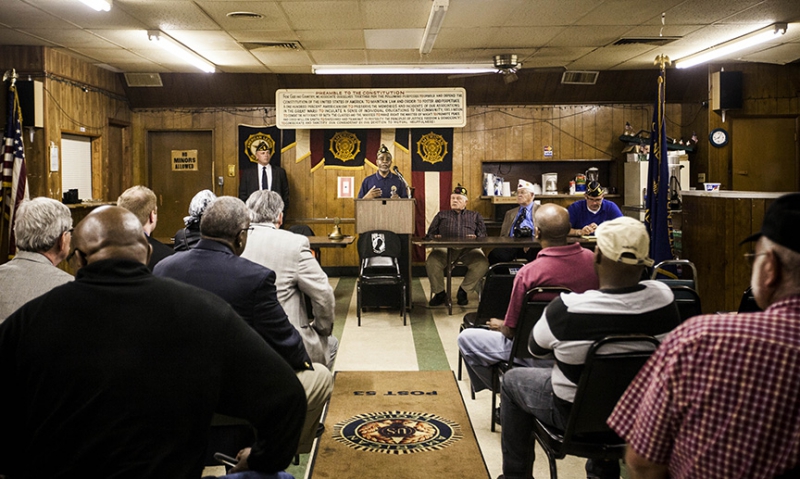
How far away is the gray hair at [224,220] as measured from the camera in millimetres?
2729

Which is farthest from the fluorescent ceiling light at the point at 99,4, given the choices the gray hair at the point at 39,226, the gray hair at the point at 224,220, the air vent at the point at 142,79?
the air vent at the point at 142,79

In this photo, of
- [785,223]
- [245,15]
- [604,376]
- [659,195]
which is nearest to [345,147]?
[245,15]

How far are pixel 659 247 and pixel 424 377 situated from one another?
294 cm

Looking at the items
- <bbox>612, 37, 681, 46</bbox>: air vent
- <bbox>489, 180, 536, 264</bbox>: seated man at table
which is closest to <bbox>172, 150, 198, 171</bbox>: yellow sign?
<bbox>489, 180, 536, 264</bbox>: seated man at table

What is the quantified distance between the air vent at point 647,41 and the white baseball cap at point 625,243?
18.6ft

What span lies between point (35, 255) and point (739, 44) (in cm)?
721

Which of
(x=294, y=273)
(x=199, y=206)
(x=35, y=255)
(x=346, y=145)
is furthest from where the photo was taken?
(x=346, y=145)

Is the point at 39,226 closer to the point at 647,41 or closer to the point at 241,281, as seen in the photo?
the point at 241,281

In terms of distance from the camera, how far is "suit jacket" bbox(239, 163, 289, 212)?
9.69 metres

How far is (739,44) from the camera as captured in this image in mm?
7461

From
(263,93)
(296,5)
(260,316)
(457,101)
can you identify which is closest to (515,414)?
(260,316)

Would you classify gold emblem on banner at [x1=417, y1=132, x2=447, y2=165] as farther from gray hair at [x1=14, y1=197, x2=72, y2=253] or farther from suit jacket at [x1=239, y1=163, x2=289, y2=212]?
gray hair at [x1=14, y1=197, x2=72, y2=253]

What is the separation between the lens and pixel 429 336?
20.5ft

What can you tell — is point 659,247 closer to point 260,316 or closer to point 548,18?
point 548,18
